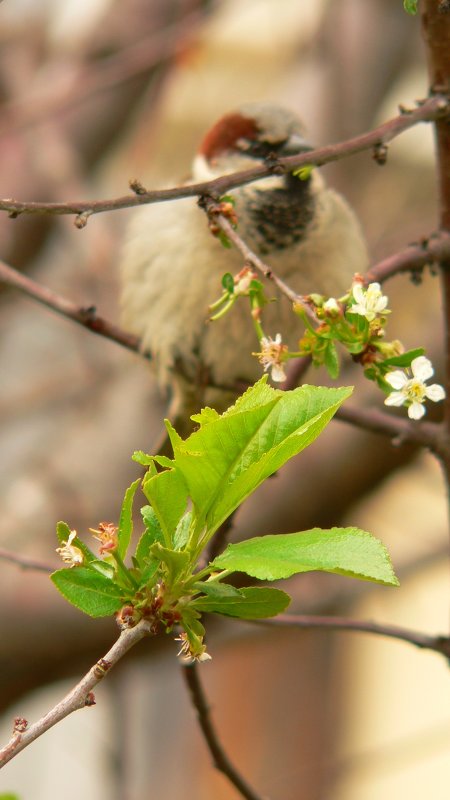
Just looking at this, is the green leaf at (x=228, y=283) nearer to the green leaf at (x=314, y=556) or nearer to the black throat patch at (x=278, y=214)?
the green leaf at (x=314, y=556)

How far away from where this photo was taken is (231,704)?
4059 millimetres

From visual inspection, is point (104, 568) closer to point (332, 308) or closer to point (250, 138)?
point (332, 308)

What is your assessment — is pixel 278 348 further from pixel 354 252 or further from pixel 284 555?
pixel 354 252

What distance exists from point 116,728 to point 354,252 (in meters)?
1.97

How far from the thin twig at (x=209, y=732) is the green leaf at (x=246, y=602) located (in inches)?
16.7

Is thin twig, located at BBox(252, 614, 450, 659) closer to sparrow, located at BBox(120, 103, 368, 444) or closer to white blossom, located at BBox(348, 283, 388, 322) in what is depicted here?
white blossom, located at BBox(348, 283, 388, 322)

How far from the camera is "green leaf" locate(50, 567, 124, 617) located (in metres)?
0.82

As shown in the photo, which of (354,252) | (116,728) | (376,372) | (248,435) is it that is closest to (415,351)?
(376,372)

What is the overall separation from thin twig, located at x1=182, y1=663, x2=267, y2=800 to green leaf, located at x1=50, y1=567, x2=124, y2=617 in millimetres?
451

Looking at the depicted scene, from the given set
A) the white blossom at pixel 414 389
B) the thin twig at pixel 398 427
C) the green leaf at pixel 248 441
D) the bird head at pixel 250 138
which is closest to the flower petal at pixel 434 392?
the white blossom at pixel 414 389

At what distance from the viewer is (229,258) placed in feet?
6.56

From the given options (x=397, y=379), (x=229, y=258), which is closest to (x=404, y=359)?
(x=397, y=379)

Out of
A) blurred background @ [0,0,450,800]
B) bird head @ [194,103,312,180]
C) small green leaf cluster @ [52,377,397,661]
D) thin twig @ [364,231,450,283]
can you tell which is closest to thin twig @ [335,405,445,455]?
thin twig @ [364,231,450,283]

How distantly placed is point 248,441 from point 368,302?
0.60ft
